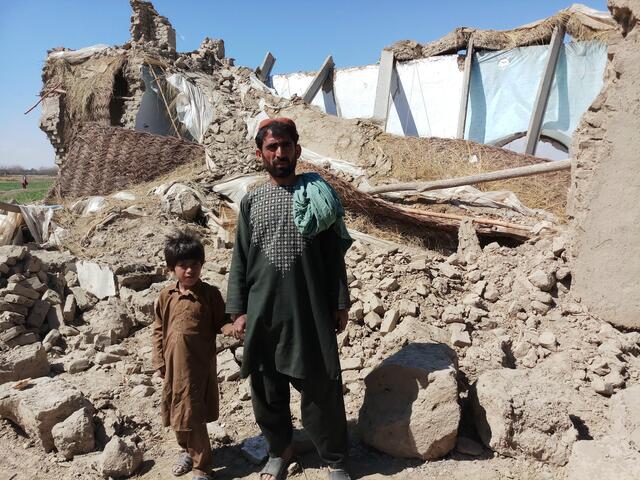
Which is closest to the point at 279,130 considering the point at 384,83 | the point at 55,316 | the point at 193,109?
the point at 55,316

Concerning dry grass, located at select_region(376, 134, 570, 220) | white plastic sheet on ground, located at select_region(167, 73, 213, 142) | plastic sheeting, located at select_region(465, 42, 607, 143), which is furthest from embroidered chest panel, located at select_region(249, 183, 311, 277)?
plastic sheeting, located at select_region(465, 42, 607, 143)

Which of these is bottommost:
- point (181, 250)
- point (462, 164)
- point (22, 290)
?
point (22, 290)

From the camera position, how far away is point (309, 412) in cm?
215

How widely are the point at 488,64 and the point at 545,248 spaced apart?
22.0 ft

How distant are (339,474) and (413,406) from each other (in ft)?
1.50

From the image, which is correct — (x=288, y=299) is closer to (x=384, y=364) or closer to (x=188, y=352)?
(x=188, y=352)

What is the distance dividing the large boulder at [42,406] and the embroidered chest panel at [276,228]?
1399 millimetres

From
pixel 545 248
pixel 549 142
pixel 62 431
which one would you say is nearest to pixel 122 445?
pixel 62 431

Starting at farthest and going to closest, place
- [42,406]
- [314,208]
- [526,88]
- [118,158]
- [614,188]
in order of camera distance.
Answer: [526,88] → [118,158] → [614,188] → [42,406] → [314,208]

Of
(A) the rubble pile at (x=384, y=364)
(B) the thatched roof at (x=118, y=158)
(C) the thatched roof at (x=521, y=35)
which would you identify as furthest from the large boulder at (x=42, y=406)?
(C) the thatched roof at (x=521, y=35)

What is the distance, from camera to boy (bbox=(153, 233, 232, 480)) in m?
2.21

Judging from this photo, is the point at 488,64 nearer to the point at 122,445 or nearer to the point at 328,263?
the point at 328,263

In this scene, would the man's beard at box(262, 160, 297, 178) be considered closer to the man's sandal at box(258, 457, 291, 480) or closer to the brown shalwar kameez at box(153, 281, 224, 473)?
the brown shalwar kameez at box(153, 281, 224, 473)

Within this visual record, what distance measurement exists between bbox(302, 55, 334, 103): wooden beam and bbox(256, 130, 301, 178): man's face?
9.77 meters
